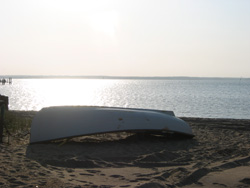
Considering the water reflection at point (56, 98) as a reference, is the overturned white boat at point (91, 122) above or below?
above

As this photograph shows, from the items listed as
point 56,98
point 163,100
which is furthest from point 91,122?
point 56,98

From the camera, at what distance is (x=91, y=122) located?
7629 millimetres

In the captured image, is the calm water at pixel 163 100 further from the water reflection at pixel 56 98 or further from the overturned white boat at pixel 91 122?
the overturned white boat at pixel 91 122

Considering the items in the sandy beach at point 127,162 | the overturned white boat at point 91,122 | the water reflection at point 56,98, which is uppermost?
the overturned white boat at point 91,122

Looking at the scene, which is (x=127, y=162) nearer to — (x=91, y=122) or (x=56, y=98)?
(x=91, y=122)

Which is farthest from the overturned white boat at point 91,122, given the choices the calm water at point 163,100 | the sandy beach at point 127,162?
the calm water at point 163,100

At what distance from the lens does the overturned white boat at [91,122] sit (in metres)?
7.43

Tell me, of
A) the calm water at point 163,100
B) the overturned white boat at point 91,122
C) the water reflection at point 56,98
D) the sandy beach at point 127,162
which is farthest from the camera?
the water reflection at point 56,98

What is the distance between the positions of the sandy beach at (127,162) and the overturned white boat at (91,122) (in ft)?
0.90

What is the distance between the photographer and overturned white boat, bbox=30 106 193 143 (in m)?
7.43

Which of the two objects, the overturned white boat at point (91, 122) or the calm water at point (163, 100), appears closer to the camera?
the overturned white boat at point (91, 122)

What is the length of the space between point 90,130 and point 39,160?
5.84 feet

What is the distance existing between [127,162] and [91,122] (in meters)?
1.87

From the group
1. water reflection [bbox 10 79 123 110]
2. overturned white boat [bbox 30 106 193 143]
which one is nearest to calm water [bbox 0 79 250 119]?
water reflection [bbox 10 79 123 110]
